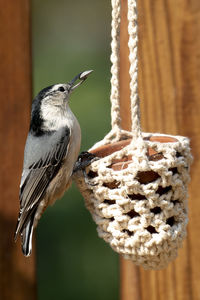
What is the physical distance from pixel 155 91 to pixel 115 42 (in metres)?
0.22

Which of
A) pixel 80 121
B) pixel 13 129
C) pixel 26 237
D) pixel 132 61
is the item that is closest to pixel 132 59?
pixel 132 61

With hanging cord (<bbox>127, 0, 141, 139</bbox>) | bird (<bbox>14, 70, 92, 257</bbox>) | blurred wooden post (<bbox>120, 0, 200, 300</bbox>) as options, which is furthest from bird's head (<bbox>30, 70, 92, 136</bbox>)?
hanging cord (<bbox>127, 0, 141, 139</bbox>)

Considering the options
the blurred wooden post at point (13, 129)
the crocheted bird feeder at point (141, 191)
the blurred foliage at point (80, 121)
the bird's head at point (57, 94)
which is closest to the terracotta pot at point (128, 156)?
the crocheted bird feeder at point (141, 191)

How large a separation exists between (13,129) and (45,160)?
0.76ft

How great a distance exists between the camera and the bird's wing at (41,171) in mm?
1683

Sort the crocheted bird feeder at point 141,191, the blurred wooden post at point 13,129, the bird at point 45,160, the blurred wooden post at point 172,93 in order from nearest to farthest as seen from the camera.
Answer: the crocheted bird feeder at point 141,191 < the blurred wooden post at point 172,93 < the blurred wooden post at point 13,129 < the bird at point 45,160

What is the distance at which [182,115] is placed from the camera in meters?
1.46

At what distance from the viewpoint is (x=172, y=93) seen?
147cm

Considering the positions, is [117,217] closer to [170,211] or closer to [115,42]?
[170,211]

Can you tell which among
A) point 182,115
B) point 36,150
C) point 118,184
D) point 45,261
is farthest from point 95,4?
point 118,184

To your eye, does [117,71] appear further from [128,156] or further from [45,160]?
[45,160]

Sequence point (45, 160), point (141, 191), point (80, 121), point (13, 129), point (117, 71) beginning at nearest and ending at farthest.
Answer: point (141, 191) → point (117, 71) → point (13, 129) → point (45, 160) → point (80, 121)

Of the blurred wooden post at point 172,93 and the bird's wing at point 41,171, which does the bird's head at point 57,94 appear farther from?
the blurred wooden post at point 172,93

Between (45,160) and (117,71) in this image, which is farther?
(45,160)
